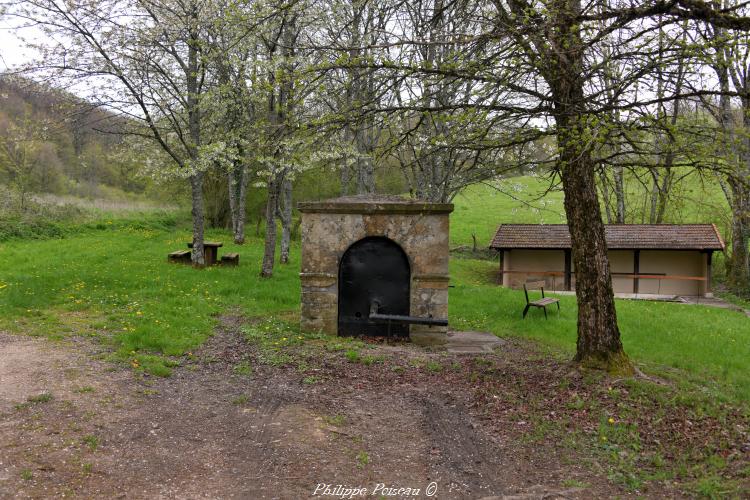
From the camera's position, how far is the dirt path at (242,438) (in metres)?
3.83

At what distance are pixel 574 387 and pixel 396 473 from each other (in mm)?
2798

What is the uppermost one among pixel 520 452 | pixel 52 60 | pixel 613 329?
pixel 52 60

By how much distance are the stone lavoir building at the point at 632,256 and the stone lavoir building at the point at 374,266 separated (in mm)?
14511

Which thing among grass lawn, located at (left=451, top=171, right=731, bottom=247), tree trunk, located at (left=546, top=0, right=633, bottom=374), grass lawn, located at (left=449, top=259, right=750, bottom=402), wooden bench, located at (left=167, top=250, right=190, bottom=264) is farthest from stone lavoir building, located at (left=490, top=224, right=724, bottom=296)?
tree trunk, located at (left=546, top=0, right=633, bottom=374)

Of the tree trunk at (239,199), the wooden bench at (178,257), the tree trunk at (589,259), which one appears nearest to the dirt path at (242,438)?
the tree trunk at (589,259)

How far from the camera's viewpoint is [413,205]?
27.1 ft

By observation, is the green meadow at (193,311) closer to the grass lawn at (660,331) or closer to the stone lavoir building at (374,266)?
the grass lawn at (660,331)

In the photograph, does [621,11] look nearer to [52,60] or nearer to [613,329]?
[613,329]

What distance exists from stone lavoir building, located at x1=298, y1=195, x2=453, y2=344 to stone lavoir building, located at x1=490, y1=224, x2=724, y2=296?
1451 centimetres

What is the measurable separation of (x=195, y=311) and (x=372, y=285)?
3.48 metres

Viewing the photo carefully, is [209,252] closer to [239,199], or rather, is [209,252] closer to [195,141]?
[195,141]

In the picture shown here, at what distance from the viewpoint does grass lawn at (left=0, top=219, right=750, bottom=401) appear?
7766mm

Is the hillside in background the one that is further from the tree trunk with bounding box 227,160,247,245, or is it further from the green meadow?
the tree trunk with bounding box 227,160,247,245

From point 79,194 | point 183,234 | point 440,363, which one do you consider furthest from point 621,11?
point 79,194
